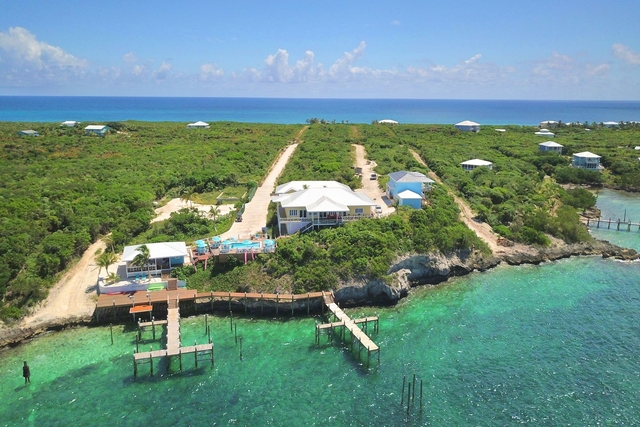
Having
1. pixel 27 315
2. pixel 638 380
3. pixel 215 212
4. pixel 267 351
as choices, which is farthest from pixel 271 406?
pixel 215 212

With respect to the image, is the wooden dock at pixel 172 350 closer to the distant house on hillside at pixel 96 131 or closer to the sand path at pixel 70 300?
the sand path at pixel 70 300

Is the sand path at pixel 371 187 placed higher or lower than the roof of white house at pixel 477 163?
lower

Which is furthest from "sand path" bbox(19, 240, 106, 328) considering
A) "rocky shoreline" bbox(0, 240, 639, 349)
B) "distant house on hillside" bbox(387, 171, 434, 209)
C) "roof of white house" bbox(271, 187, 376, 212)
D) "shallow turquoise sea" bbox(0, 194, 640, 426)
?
"distant house on hillside" bbox(387, 171, 434, 209)

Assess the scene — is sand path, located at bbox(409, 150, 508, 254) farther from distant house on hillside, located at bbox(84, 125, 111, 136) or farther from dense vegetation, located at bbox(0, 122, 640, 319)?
distant house on hillside, located at bbox(84, 125, 111, 136)

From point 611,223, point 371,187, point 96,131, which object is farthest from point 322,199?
point 96,131

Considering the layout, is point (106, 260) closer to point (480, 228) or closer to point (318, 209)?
point (318, 209)

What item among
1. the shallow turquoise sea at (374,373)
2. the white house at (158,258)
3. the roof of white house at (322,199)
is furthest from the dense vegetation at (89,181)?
the roof of white house at (322,199)
